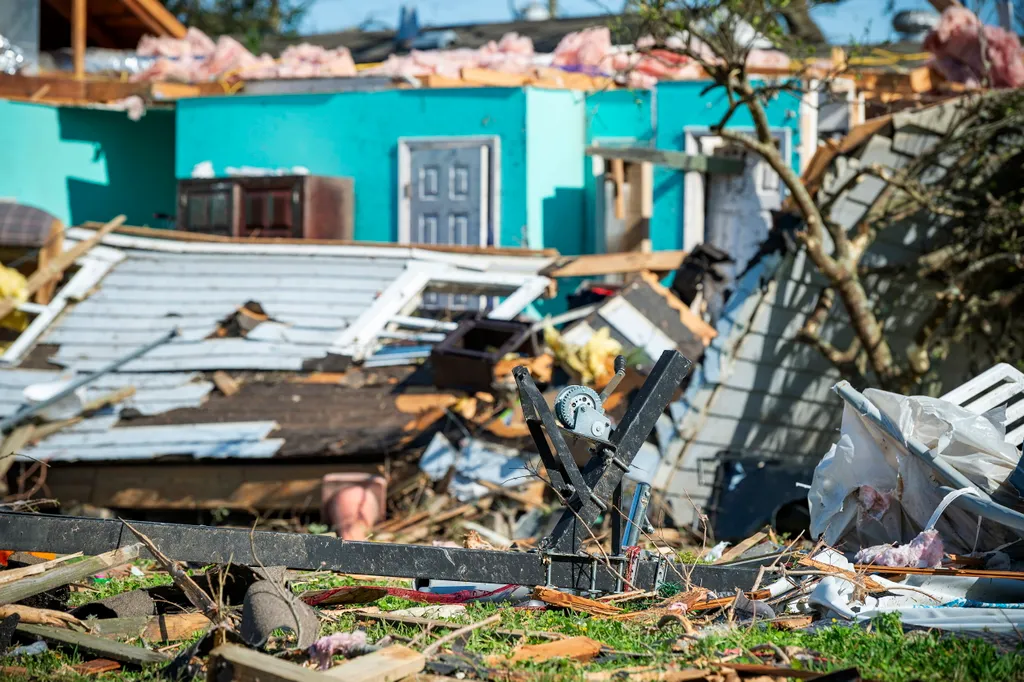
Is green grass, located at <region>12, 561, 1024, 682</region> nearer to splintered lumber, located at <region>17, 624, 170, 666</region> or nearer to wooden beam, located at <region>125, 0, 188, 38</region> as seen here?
splintered lumber, located at <region>17, 624, 170, 666</region>

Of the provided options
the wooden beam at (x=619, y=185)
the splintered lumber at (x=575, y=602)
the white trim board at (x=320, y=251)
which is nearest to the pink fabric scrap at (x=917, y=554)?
the splintered lumber at (x=575, y=602)

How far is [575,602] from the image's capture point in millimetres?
5090

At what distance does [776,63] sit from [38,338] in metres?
11.5

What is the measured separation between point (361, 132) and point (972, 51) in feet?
31.1

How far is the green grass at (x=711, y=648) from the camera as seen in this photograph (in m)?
4.22

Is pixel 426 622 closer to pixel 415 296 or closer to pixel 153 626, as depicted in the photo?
pixel 153 626

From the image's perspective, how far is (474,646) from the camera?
467 cm

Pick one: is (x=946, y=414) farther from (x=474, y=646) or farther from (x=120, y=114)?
(x=120, y=114)

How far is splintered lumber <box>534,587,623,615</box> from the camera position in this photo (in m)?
5.06

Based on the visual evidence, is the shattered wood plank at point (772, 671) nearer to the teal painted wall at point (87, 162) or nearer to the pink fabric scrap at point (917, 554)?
the pink fabric scrap at point (917, 554)

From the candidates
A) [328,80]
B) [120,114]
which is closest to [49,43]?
[120,114]

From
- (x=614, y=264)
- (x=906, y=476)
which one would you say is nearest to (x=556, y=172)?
(x=614, y=264)

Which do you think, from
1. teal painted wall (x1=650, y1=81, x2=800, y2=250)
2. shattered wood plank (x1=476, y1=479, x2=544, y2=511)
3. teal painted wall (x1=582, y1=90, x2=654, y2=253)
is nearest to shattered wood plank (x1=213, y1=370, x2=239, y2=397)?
shattered wood plank (x1=476, y1=479, x2=544, y2=511)

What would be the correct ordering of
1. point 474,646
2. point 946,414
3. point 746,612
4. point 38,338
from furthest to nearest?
point 38,338
point 946,414
point 746,612
point 474,646
